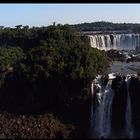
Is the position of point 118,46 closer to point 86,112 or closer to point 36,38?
point 36,38

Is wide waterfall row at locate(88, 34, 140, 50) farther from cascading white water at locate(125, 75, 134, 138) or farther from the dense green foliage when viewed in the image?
cascading white water at locate(125, 75, 134, 138)

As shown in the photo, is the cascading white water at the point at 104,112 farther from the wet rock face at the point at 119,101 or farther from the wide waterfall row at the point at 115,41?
the wide waterfall row at the point at 115,41

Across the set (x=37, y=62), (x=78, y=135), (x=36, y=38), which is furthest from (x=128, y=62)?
(x=78, y=135)

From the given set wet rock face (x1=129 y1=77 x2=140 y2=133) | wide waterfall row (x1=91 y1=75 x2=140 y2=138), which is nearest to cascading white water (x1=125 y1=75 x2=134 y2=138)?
wide waterfall row (x1=91 y1=75 x2=140 y2=138)

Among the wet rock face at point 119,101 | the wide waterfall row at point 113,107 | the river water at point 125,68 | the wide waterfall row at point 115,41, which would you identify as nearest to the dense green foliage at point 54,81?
the wide waterfall row at point 113,107

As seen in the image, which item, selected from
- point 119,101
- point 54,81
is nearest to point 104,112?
point 119,101

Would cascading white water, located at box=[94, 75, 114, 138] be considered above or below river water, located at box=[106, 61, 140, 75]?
below
